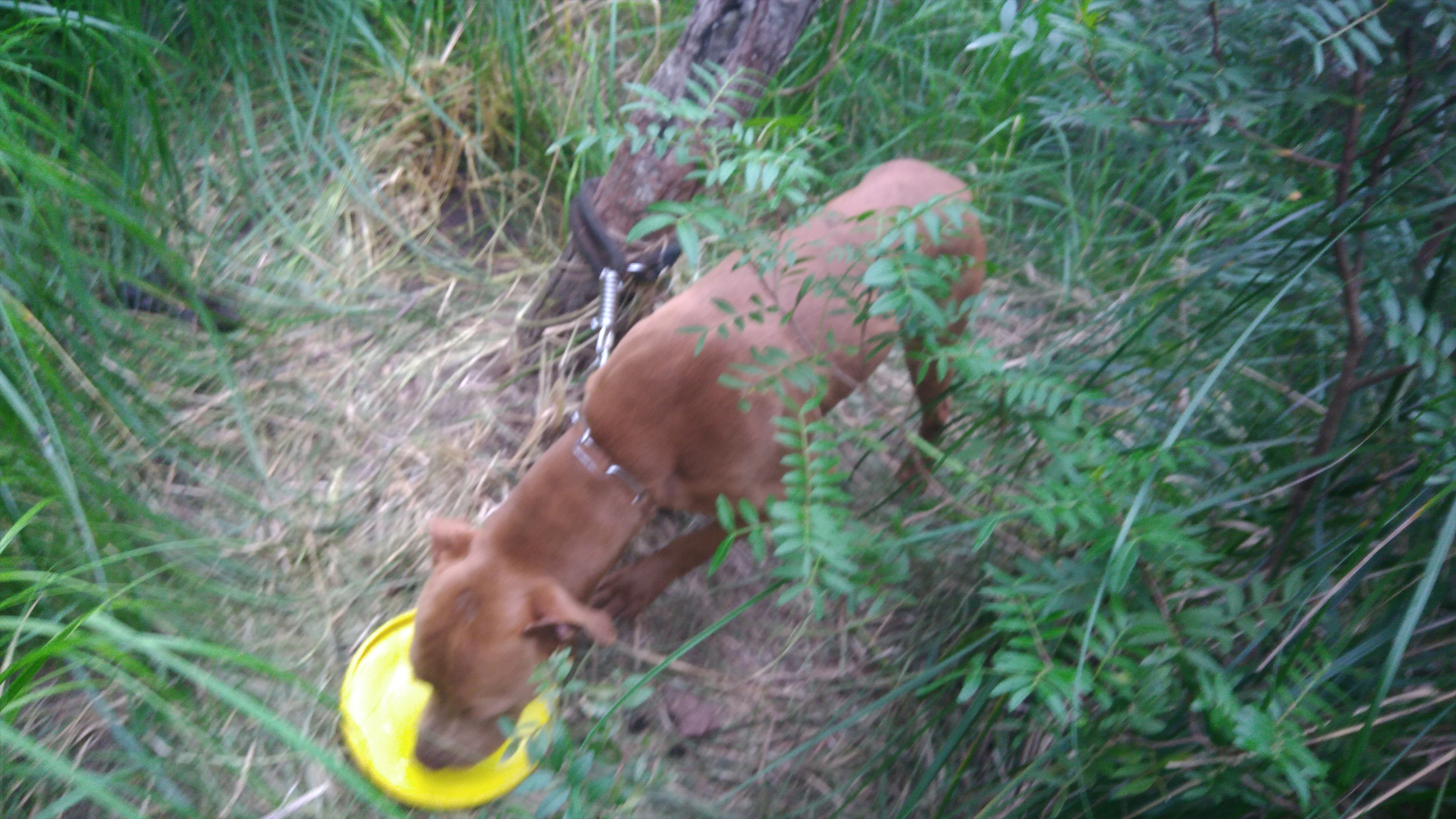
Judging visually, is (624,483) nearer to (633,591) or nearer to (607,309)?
(633,591)

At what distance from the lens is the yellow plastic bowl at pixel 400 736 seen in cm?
196

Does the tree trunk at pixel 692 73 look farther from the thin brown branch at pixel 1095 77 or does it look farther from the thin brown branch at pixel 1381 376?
the thin brown branch at pixel 1381 376

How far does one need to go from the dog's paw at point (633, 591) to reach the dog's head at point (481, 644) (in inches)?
14.6

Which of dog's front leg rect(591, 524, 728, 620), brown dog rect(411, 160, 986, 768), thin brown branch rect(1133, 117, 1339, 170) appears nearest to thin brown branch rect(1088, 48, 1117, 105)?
thin brown branch rect(1133, 117, 1339, 170)

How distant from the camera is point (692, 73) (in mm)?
2539

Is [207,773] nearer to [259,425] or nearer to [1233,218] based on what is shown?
→ [259,425]

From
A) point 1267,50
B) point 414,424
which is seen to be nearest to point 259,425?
point 414,424

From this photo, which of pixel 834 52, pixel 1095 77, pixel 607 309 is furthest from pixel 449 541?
pixel 834 52

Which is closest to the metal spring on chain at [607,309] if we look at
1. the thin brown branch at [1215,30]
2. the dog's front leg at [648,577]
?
the dog's front leg at [648,577]

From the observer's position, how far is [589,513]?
206 centimetres

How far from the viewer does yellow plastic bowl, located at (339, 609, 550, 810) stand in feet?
6.42

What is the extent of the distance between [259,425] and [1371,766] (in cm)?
268

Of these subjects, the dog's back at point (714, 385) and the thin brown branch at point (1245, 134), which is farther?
the dog's back at point (714, 385)

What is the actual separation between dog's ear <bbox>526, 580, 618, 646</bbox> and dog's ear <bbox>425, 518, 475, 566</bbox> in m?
0.23
